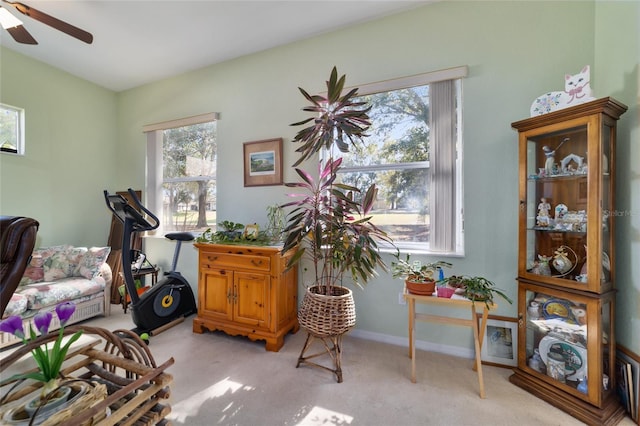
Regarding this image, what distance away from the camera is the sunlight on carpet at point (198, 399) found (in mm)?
1516

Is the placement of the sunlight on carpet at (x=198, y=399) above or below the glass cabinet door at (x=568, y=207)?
below

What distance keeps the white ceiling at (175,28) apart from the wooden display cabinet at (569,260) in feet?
5.45

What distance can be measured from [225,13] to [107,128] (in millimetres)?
2747

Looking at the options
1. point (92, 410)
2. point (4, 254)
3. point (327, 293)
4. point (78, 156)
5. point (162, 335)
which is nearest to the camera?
point (92, 410)

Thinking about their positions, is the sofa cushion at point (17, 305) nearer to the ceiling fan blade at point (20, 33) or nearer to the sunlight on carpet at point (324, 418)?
the ceiling fan blade at point (20, 33)

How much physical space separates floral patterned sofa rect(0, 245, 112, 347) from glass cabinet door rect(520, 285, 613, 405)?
4052 millimetres

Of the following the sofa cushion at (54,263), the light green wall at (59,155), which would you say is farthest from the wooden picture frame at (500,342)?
the light green wall at (59,155)

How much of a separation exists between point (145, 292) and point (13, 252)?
1.51 m

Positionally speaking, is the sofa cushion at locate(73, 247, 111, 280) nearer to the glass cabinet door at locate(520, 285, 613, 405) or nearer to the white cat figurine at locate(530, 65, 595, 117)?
the glass cabinet door at locate(520, 285, 613, 405)

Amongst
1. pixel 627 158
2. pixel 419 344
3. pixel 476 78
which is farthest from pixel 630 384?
pixel 476 78

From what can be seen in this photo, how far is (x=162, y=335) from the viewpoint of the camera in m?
2.49

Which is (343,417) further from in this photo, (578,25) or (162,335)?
(578,25)

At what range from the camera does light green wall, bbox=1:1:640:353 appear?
1.82 metres

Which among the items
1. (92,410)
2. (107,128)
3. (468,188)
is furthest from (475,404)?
(107,128)
